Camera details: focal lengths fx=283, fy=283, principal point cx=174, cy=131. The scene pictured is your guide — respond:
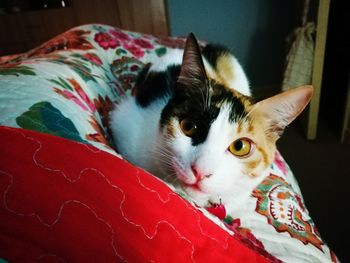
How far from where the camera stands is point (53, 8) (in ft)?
8.50

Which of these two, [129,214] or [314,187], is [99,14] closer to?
[314,187]

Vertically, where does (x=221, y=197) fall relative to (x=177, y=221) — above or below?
below

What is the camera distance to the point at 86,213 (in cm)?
33

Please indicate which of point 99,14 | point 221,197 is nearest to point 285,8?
point 99,14

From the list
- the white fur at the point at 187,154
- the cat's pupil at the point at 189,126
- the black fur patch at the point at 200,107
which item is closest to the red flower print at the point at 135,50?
the white fur at the point at 187,154

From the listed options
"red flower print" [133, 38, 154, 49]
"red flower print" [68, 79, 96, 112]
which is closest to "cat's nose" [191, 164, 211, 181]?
"red flower print" [68, 79, 96, 112]

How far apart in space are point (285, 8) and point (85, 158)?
2.70 metres

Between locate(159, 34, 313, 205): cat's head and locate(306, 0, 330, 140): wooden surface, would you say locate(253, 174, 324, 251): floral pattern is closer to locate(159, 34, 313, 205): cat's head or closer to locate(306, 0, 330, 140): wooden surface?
locate(159, 34, 313, 205): cat's head

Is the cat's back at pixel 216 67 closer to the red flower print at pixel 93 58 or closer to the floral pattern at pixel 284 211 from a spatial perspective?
the red flower print at pixel 93 58

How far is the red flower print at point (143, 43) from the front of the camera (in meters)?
1.48

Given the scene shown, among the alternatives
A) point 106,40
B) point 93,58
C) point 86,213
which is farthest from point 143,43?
point 86,213

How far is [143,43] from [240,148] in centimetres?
104

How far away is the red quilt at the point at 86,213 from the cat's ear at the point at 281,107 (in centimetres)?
35

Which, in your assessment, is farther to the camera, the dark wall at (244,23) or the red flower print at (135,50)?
the dark wall at (244,23)
